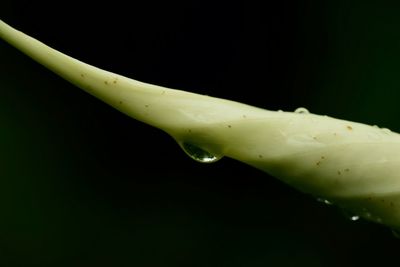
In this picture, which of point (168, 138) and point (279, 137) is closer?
point (279, 137)

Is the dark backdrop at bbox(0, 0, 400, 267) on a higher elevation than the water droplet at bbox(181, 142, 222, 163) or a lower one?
higher

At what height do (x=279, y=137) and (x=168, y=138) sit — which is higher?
(x=168, y=138)

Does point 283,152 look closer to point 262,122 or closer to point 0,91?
point 262,122

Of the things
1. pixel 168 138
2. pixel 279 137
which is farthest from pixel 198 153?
pixel 168 138

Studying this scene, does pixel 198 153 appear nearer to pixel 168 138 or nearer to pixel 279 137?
pixel 279 137

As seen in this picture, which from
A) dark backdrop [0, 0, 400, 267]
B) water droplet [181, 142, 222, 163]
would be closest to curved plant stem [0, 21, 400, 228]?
water droplet [181, 142, 222, 163]

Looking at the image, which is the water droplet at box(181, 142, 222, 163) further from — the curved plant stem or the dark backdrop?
the dark backdrop

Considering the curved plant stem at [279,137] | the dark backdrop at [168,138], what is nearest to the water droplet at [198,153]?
the curved plant stem at [279,137]
